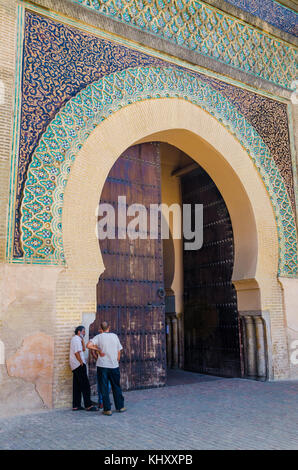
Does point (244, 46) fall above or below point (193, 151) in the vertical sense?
above

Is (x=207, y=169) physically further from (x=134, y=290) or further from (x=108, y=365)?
(x=108, y=365)

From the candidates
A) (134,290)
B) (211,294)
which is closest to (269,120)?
(211,294)

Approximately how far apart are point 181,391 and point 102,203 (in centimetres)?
260

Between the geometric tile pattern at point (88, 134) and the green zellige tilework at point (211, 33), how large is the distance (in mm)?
628

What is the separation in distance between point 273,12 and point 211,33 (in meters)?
1.57

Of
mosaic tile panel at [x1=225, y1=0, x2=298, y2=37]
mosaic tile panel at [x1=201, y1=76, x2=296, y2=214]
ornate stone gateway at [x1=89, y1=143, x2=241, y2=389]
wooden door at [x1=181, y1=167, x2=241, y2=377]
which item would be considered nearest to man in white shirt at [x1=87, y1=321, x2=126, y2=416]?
ornate stone gateway at [x1=89, y1=143, x2=241, y2=389]

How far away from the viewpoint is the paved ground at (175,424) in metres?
3.13

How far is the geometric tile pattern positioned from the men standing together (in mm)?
952

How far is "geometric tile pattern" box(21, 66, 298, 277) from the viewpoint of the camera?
459 cm

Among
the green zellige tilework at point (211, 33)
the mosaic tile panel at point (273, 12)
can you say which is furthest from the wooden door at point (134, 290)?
the mosaic tile panel at point (273, 12)

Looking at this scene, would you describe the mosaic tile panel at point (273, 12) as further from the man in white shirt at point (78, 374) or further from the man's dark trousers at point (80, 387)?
the man's dark trousers at point (80, 387)
